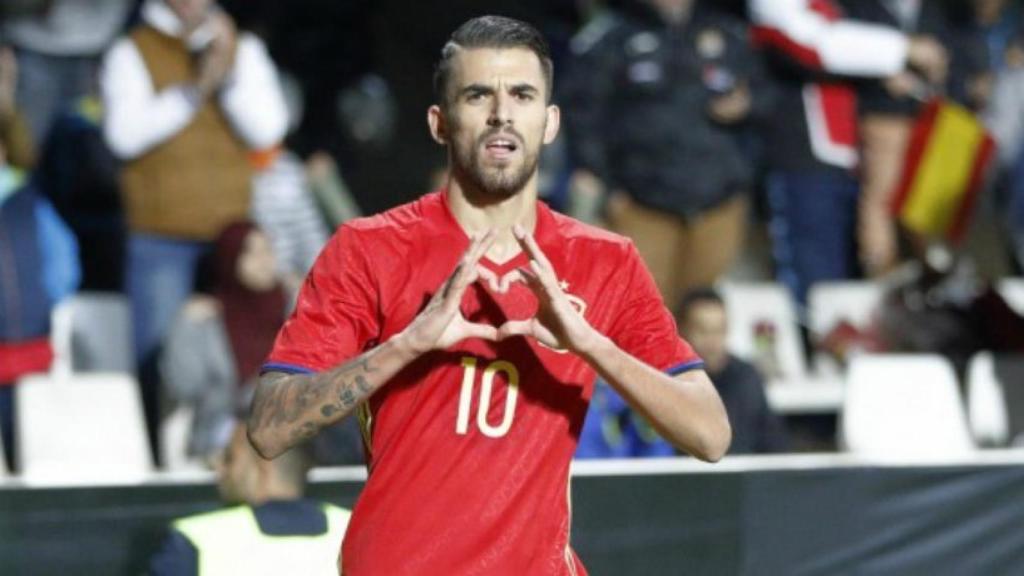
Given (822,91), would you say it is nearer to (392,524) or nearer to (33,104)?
(33,104)

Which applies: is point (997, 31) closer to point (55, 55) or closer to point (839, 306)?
point (839, 306)

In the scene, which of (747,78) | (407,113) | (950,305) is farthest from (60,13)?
(950,305)

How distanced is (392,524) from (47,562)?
9.47 ft

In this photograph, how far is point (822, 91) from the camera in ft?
35.6

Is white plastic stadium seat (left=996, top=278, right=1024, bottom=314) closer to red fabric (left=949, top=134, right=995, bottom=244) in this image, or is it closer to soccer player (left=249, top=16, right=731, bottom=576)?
red fabric (left=949, top=134, right=995, bottom=244)

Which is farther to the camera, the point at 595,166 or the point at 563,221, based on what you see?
the point at 595,166

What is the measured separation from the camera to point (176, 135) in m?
9.25

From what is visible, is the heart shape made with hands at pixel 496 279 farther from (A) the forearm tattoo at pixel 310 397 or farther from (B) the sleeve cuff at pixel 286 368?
(B) the sleeve cuff at pixel 286 368

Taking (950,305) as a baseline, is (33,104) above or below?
above

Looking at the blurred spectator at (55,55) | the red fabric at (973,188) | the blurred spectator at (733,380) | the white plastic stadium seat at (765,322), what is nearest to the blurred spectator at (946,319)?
the white plastic stadium seat at (765,322)

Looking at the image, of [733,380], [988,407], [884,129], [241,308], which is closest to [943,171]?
[884,129]

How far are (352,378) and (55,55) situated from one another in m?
6.21

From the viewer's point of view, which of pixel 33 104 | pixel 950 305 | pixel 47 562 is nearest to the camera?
pixel 47 562

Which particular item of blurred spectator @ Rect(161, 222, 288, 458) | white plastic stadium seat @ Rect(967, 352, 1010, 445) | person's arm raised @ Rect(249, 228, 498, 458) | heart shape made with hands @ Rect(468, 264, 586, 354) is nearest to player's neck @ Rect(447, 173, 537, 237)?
heart shape made with hands @ Rect(468, 264, 586, 354)
